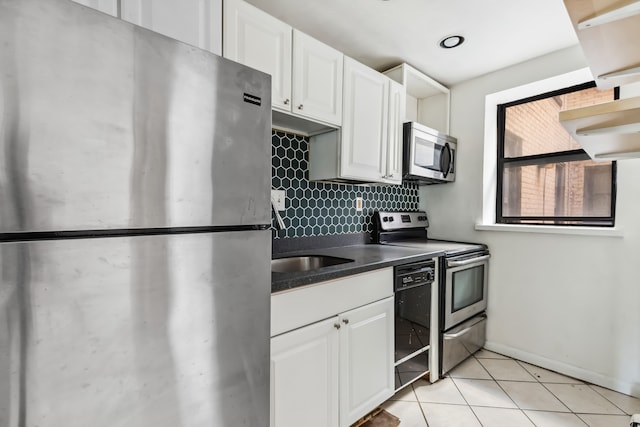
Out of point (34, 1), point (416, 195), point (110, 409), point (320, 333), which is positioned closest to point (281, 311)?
point (320, 333)

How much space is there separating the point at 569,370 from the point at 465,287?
903 millimetres

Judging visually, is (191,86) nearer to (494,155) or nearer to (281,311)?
(281,311)

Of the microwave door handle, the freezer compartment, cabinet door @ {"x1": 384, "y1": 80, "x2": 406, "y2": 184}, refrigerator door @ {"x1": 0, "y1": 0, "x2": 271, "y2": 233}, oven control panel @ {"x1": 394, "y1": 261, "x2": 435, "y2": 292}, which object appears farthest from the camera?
the microwave door handle

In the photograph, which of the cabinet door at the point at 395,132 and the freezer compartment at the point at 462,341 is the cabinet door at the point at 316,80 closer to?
the cabinet door at the point at 395,132

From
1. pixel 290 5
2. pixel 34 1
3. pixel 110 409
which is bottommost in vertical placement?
pixel 110 409

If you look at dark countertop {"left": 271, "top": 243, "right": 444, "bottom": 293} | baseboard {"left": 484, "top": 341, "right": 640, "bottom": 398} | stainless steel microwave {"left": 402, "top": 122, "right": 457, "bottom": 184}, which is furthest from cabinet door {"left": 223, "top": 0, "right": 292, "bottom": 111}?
baseboard {"left": 484, "top": 341, "right": 640, "bottom": 398}

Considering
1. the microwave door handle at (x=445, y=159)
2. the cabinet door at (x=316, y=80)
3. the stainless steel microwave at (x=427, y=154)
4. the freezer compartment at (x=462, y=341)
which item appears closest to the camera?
the cabinet door at (x=316, y=80)

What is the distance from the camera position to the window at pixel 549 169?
2.19 metres

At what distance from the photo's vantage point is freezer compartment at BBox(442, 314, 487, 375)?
82.4 inches

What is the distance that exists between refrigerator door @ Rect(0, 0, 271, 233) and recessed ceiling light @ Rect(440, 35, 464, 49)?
175 cm

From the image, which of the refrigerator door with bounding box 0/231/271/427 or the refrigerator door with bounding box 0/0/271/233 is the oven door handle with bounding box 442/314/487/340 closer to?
the refrigerator door with bounding box 0/231/271/427

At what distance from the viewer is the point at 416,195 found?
118 inches

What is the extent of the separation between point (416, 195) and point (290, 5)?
78.8 inches

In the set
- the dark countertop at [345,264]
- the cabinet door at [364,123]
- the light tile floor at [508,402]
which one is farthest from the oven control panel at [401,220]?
the light tile floor at [508,402]
